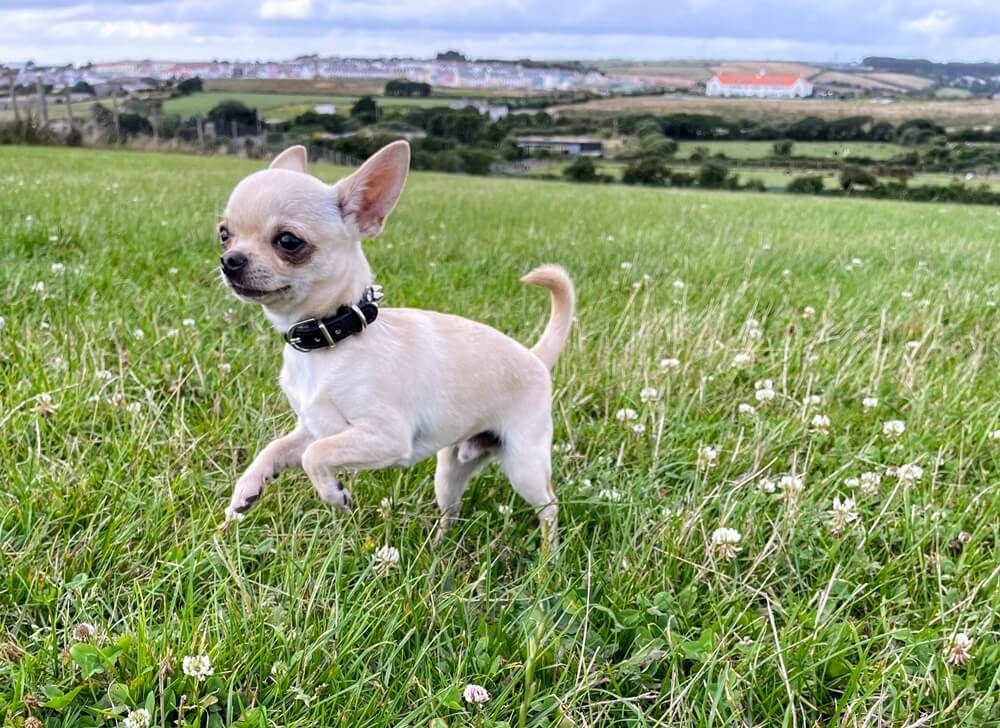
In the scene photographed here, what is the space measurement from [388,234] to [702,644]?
6.22m

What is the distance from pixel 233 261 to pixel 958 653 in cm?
211

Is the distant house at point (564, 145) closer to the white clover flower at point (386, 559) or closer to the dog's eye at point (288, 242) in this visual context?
the dog's eye at point (288, 242)

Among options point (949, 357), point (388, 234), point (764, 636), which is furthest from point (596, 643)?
point (388, 234)

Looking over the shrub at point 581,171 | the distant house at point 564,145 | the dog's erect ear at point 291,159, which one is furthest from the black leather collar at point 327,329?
the distant house at point 564,145

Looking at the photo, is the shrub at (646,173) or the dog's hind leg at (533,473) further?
the shrub at (646,173)

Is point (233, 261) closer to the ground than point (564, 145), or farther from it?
farther from it

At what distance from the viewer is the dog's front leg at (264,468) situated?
7.07 ft

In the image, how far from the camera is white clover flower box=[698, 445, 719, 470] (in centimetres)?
277

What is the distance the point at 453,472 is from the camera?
8.68ft

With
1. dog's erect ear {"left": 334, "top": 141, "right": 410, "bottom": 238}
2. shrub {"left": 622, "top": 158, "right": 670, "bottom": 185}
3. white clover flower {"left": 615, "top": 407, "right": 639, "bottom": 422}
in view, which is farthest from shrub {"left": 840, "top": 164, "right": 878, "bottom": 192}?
dog's erect ear {"left": 334, "top": 141, "right": 410, "bottom": 238}

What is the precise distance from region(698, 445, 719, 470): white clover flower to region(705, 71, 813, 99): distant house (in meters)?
29.3

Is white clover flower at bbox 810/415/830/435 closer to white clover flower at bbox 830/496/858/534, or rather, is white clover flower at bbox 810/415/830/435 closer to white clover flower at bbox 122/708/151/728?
white clover flower at bbox 830/496/858/534

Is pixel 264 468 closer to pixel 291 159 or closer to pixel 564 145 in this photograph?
pixel 291 159

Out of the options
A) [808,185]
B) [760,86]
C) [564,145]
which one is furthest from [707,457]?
[760,86]
